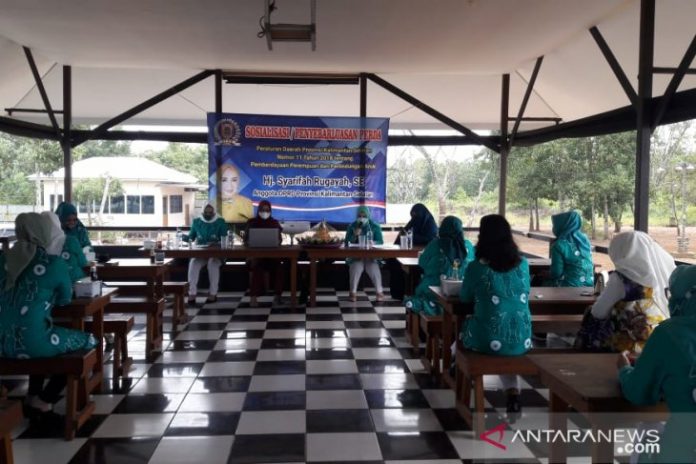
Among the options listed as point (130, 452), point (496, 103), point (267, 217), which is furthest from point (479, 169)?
point (130, 452)

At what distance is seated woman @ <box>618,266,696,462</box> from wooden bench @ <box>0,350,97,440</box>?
8.32ft

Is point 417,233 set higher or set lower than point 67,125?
lower

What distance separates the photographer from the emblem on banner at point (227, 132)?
761 cm

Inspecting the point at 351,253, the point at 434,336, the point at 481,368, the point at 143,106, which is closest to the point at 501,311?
the point at 481,368

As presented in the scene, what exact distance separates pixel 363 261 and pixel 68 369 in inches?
176

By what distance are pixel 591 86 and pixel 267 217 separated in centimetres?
416

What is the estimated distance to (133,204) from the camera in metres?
11.6

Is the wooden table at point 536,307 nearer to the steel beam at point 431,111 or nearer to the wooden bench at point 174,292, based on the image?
the wooden bench at point 174,292

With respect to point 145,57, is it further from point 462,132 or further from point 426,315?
point 426,315

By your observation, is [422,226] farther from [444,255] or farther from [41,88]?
[41,88]

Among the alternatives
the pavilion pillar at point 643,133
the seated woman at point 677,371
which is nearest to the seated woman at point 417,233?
the pavilion pillar at point 643,133

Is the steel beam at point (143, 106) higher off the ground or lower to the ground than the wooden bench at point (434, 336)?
higher

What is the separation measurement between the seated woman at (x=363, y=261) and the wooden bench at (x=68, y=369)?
414cm

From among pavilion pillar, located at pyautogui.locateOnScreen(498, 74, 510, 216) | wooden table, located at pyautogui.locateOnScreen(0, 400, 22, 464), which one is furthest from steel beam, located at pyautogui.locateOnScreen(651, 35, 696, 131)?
wooden table, located at pyautogui.locateOnScreen(0, 400, 22, 464)
